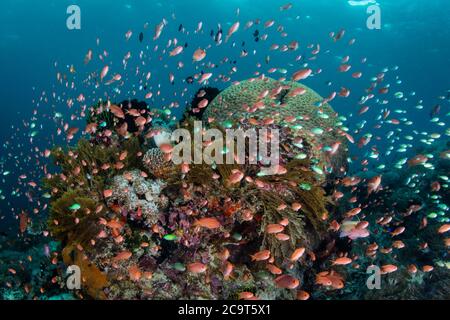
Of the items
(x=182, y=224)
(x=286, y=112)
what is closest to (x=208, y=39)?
(x=286, y=112)

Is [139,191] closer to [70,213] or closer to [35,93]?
[70,213]

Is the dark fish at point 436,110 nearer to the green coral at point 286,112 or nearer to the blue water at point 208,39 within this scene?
the green coral at point 286,112

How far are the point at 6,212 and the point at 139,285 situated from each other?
2835cm

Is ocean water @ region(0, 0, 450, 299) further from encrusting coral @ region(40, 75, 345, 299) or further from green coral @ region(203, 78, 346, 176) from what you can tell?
encrusting coral @ region(40, 75, 345, 299)

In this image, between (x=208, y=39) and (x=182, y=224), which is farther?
(x=208, y=39)

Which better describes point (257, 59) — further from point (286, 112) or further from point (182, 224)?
point (182, 224)

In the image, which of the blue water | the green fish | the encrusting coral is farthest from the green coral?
the blue water

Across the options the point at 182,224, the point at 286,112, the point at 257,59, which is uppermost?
the point at 257,59

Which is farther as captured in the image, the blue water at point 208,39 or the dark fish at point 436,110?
the blue water at point 208,39

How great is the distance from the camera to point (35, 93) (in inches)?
3066

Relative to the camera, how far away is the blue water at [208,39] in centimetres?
4275

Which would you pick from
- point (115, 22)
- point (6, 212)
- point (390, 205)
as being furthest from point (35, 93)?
point (390, 205)

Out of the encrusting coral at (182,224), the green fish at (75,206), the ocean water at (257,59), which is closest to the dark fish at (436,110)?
the ocean water at (257,59)

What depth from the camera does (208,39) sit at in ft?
213
